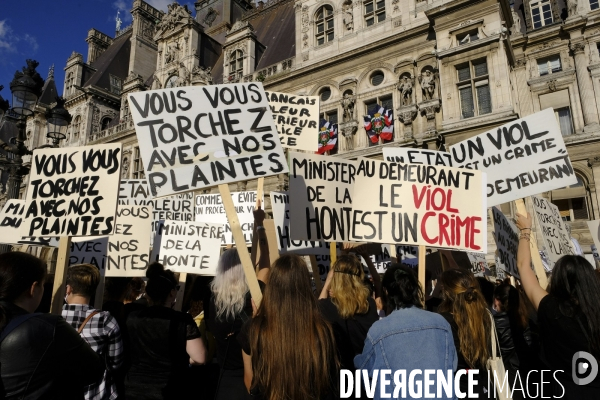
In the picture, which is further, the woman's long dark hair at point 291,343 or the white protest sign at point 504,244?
the white protest sign at point 504,244

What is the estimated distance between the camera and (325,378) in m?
2.16

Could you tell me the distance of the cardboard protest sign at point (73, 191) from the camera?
412 centimetres

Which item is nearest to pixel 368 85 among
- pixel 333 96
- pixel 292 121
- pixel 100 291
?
pixel 333 96

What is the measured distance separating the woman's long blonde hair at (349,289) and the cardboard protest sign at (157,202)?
5.31m

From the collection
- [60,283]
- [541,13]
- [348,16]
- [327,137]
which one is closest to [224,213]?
[60,283]

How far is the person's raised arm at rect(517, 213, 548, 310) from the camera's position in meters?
2.84

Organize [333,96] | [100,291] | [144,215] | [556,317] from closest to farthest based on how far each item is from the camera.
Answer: [556,317]
[100,291]
[144,215]
[333,96]

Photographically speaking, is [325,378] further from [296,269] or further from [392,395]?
[296,269]

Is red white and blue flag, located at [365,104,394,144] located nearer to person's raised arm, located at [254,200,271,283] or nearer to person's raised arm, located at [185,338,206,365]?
person's raised arm, located at [254,200,271,283]

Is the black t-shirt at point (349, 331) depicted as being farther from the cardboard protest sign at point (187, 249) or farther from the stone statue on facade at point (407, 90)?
the stone statue on facade at point (407, 90)

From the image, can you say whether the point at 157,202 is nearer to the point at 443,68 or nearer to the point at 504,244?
the point at 504,244

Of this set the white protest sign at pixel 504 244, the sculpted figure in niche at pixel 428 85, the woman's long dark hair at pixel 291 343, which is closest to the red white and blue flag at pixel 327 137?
the sculpted figure in niche at pixel 428 85

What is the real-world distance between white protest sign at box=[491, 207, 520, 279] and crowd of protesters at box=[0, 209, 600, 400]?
1.35 meters

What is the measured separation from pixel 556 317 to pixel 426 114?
45.2 feet
